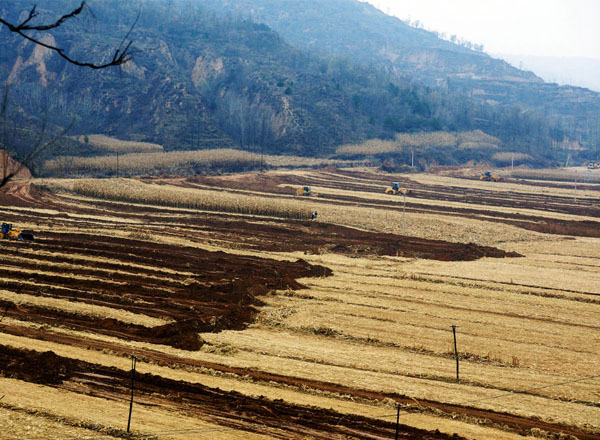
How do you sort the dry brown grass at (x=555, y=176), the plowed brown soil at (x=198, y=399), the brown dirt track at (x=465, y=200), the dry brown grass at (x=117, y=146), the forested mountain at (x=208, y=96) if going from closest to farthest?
the plowed brown soil at (x=198, y=399)
the brown dirt track at (x=465, y=200)
the dry brown grass at (x=117, y=146)
the dry brown grass at (x=555, y=176)
the forested mountain at (x=208, y=96)

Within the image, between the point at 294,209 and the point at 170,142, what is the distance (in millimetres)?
73541

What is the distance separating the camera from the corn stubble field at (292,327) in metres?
15.2

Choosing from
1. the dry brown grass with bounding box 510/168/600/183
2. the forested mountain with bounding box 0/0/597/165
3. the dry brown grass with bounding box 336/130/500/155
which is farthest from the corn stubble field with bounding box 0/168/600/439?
the forested mountain with bounding box 0/0/597/165

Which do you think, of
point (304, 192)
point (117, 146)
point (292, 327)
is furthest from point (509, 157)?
point (292, 327)

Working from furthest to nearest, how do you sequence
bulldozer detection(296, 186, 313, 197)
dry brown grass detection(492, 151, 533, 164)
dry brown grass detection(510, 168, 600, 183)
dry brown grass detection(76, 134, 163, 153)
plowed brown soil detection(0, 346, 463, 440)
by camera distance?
dry brown grass detection(492, 151, 533, 164), dry brown grass detection(510, 168, 600, 183), dry brown grass detection(76, 134, 163, 153), bulldozer detection(296, 186, 313, 197), plowed brown soil detection(0, 346, 463, 440)

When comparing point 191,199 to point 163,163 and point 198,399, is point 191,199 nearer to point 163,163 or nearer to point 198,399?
point 163,163

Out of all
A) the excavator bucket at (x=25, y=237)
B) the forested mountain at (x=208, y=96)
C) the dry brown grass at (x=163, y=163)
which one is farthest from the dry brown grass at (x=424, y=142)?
the excavator bucket at (x=25, y=237)

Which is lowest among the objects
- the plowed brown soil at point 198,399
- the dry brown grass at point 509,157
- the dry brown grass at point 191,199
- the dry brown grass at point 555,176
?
the plowed brown soil at point 198,399

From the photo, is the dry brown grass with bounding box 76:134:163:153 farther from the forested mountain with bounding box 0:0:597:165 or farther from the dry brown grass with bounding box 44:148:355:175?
the dry brown grass with bounding box 44:148:355:175

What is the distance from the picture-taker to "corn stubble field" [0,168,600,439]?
49.9 ft

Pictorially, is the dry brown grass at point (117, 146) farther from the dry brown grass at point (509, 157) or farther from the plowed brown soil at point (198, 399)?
the plowed brown soil at point (198, 399)

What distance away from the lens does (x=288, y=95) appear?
14375 centimetres

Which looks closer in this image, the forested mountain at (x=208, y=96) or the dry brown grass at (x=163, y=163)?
the dry brown grass at (x=163, y=163)

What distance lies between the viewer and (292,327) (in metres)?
24.1
